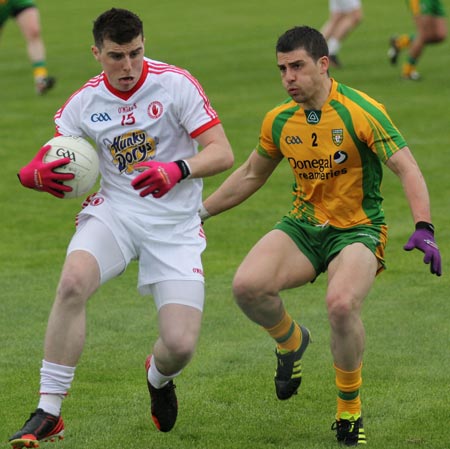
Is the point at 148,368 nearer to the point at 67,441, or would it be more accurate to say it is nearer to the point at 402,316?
the point at 67,441

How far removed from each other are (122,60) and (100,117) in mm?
403

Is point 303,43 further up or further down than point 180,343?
further up

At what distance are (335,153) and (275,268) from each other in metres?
0.78

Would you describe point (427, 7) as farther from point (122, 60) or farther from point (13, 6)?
point (122, 60)

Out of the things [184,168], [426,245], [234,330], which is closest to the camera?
[426,245]

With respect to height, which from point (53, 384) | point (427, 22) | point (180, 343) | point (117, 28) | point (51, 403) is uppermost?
point (427, 22)

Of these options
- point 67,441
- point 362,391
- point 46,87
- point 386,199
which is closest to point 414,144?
point 386,199

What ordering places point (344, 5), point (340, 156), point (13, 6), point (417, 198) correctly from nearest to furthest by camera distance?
point (417, 198) → point (340, 156) → point (13, 6) → point (344, 5)

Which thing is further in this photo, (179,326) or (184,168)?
(179,326)

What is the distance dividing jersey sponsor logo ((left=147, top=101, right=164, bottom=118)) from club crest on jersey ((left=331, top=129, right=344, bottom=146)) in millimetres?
1040

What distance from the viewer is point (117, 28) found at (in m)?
6.93

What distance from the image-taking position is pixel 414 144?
1555 cm

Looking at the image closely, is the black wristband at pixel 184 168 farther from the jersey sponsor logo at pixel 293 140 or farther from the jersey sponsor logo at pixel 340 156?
the jersey sponsor logo at pixel 340 156

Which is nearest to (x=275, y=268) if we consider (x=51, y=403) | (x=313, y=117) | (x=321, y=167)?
(x=321, y=167)
